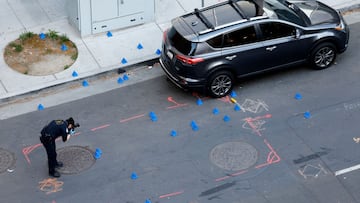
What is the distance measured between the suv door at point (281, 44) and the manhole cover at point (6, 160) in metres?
5.77

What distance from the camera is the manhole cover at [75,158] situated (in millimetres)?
14328

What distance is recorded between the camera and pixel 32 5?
18969 millimetres

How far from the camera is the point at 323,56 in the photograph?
16.8 meters

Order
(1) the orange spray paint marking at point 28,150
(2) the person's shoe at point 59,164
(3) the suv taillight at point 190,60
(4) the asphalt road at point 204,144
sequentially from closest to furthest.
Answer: (4) the asphalt road at point 204,144 → (2) the person's shoe at point 59,164 → (1) the orange spray paint marking at point 28,150 → (3) the suv taillight at point 190,60

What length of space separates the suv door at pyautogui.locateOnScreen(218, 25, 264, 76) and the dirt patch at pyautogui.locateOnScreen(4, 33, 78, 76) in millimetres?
3900

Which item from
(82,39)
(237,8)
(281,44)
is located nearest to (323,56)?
(281,44)

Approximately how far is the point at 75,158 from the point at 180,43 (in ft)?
11.0

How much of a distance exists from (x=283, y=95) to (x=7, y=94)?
6092mm

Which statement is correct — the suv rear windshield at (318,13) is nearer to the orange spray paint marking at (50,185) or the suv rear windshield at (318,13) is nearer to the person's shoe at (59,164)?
the person's shoe at (59,164)

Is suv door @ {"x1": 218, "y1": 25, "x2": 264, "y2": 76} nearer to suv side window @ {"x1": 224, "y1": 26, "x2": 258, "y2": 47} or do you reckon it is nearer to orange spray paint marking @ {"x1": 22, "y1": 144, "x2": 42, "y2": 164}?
suv side window @ {"x1": 224, "y1": 26, "x2": 258, "y2": 47}

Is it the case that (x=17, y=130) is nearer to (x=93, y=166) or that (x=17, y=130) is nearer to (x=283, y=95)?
(x=93, y=166)

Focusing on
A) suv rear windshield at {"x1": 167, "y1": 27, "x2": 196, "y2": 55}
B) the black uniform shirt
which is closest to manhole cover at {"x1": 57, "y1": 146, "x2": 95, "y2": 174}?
the black uniform shirt

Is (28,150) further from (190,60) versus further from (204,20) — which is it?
(204,20)

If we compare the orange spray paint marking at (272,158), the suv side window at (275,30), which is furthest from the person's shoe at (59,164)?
the suv side window at (275,30)
